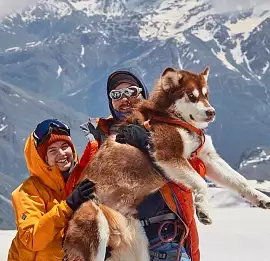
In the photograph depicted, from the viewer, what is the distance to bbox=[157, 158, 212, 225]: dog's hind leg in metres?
4.38

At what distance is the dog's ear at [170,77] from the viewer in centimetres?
466

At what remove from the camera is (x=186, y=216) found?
435cm

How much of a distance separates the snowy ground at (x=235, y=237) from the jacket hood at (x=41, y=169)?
3625 mm

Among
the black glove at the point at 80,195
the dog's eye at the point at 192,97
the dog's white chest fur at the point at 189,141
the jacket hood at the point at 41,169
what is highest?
the dog's eye at the point at 192,97

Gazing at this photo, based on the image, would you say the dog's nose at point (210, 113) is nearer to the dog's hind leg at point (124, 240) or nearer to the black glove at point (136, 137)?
the black glove at point (136, 137)

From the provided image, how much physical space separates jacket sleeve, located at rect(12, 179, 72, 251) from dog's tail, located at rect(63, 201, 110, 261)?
9 cm


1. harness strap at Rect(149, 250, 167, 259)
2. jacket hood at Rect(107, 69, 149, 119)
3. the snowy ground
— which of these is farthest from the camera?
the snowy ground

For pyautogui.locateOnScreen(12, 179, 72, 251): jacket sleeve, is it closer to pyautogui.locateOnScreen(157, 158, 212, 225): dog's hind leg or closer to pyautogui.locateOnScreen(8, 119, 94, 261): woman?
pyautogui.locateOnScreen(8, 119, 94, 261): woman

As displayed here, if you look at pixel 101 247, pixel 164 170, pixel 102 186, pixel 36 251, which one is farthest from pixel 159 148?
pixel 36 251

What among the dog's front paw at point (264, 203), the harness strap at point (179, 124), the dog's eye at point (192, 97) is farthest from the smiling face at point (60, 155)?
the dog's front paw at point (264, 203)

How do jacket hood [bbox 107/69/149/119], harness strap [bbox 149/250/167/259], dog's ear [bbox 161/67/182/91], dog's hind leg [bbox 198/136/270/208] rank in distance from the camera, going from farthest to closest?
1. jacket hood [bbox 107/69/149/119]
2. dog's hind leg [bbox 198/136/270/208]
3. dog's ear [bbox 161/67/182/91]
4. harness strap [bbox 149/250/167/259]

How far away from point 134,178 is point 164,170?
0.24m

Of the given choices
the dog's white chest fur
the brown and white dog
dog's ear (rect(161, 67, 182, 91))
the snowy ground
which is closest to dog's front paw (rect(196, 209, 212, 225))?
the brown and white dog

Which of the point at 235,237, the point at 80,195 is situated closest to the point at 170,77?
the point at 80,195
